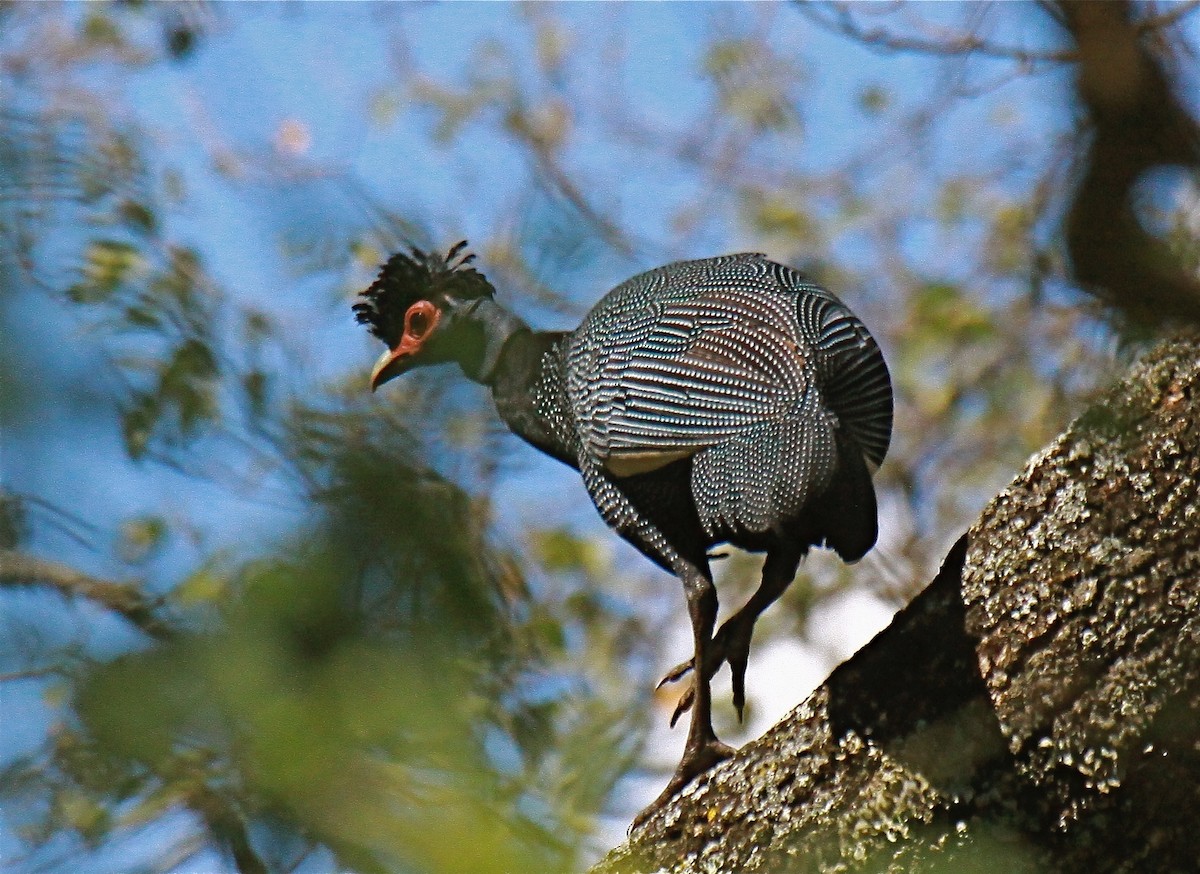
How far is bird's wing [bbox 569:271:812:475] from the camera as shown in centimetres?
347

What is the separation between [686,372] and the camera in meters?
3.66

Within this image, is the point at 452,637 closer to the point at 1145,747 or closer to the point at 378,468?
the point at 378,468

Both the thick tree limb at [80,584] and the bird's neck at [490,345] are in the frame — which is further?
the bird's neck at [490,345]

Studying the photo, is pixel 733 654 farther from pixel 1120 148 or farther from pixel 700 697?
pixel 1120 148

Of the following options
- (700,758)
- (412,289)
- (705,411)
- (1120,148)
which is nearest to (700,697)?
(700,758)

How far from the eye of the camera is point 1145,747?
2.34 meters

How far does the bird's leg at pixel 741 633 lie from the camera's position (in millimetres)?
3779

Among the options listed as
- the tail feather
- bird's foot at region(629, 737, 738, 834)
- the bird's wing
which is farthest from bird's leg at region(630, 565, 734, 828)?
the tail feather

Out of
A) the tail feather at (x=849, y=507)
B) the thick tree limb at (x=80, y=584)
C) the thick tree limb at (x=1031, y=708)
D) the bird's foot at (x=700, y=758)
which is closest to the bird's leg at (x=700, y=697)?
the bird's foot at (x=700, y=758)

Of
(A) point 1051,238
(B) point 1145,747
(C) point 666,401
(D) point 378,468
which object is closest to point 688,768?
(C) point 666,401

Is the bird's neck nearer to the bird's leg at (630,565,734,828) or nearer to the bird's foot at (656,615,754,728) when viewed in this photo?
the bird's leg at (630,565,734,828)

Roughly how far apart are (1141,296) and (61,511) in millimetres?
1299

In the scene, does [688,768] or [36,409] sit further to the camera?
Answer: [688,768]

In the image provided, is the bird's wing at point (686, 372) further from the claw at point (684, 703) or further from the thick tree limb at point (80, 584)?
the thick tree limb at point (80, 584)
